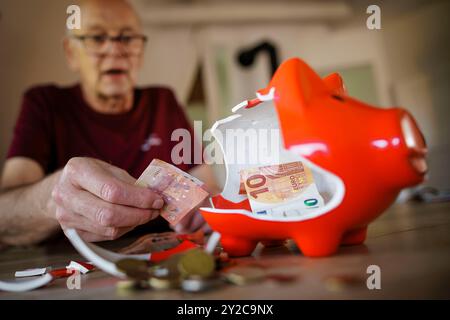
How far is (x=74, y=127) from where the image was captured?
1.31 metres

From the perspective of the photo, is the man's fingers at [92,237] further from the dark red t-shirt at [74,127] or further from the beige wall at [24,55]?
the beige wall at [24,55]

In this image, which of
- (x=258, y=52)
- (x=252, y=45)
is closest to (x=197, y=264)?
(x=258, y=52)

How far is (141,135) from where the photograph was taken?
1.30m

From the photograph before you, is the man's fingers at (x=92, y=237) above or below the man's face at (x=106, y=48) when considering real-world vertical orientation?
below

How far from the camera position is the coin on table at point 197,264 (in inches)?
16.1

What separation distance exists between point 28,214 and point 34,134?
1.76 ft

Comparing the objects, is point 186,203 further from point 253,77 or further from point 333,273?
point 253,77

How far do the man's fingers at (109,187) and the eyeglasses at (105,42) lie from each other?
623 mm

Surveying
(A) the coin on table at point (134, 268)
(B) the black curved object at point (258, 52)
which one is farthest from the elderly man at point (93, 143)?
(B) the black curved object at point (258, 52)

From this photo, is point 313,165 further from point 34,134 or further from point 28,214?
point 34,134

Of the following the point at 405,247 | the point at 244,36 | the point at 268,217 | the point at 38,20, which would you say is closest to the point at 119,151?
the point at 268,217

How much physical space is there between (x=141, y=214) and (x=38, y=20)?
5.18 ft

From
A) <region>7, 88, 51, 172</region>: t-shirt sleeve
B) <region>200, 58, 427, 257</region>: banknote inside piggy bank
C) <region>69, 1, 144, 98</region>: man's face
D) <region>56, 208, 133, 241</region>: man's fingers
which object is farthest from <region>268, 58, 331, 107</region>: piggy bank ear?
<region>7, 88, 51, 172</region>: t-shirt sleeve

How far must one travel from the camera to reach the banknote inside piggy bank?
17.9 inches
